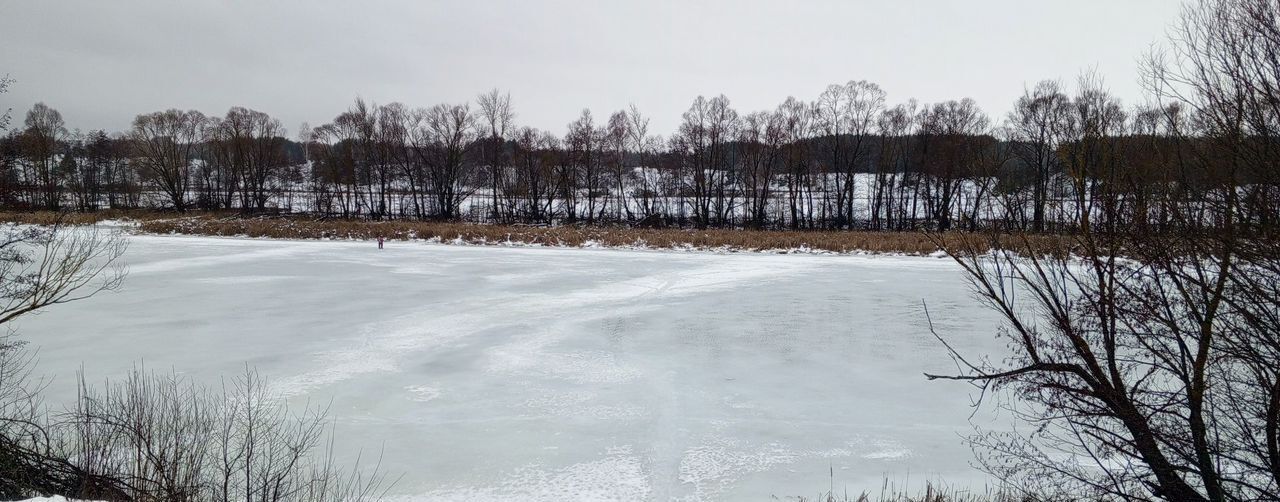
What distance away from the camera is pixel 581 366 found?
8.12 meters

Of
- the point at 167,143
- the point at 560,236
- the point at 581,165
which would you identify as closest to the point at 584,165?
the point at 581,165

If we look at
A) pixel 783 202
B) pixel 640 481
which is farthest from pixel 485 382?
pixel 783 202

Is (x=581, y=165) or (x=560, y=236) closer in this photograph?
(x=560, y=236)

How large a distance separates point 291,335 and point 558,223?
3065 cm

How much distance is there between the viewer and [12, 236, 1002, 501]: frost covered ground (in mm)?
5297

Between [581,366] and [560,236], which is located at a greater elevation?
[560,236]

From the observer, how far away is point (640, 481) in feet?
16.4

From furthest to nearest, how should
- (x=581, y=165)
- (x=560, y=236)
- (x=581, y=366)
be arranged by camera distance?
1. (x=581, y=165)
2. (x=560, y=236)
3. (x=581, y=366)

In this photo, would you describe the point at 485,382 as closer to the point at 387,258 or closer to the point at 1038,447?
the point at 1038,447

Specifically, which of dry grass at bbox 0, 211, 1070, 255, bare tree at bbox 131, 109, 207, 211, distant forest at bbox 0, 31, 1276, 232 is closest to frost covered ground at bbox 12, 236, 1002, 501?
dry grass at bbox 0, 211, 1070, 255

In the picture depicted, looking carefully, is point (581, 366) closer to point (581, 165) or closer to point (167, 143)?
point (581, 165)

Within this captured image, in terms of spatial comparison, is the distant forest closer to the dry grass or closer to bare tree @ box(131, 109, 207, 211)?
bare tree @ box(131, 109, 207, 211)

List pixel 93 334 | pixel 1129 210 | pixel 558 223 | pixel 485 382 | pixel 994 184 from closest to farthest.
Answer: pixel 1129 210, pixel 994 184, pixel 485 382, pixel 93 334, pixel 558 223

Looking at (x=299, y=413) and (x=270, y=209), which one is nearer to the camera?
(x=299, y=413)
